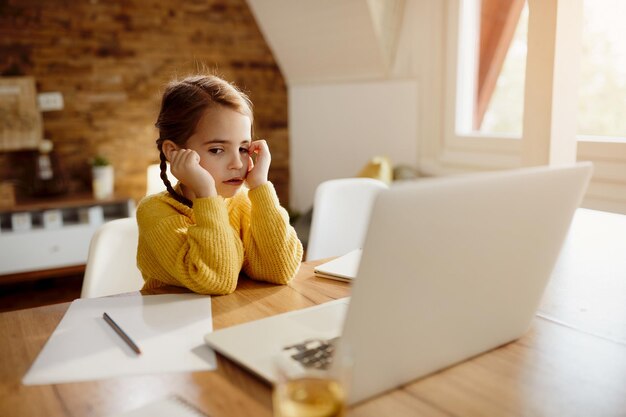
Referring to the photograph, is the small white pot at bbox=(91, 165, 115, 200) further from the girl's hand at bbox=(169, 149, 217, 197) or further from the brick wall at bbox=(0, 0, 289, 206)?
the girl's hand at bbox=(169, 149, 217, 197)

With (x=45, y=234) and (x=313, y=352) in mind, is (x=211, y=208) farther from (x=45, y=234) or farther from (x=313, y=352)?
(x=45, y=234)

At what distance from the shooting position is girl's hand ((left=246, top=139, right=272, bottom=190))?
1.28 meters

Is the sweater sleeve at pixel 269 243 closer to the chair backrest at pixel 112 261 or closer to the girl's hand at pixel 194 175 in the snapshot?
the girl's hand at pixel 194 175

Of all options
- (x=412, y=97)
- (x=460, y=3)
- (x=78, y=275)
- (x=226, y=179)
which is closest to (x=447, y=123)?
(x=412, y=97)

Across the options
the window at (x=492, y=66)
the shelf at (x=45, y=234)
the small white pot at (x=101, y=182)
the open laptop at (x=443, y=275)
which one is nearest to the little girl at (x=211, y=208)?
the open laptop at (x=443, y=275)

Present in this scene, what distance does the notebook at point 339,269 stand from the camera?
3.78 ft

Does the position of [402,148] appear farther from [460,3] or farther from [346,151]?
[460,3]

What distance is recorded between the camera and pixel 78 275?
373 centimetres

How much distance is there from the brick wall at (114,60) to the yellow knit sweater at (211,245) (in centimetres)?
248

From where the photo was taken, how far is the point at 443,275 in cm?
68

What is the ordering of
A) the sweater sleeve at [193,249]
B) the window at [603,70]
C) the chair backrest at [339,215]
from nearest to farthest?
the sweater sleeve at [193,249] < the chair backrest at [339,215] < the window at [603,70]

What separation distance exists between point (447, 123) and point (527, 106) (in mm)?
1083

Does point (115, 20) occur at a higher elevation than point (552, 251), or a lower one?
higher

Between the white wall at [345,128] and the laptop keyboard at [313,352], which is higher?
the white wall at [345,128]
